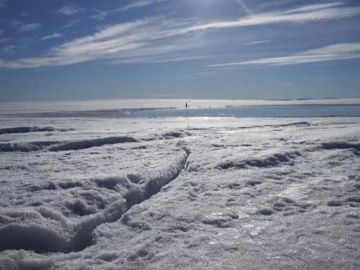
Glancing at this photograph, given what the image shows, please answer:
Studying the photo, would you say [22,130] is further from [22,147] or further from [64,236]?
[64,236]

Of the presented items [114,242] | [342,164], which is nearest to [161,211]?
[114,242]

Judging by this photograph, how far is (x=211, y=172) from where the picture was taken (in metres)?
10.7

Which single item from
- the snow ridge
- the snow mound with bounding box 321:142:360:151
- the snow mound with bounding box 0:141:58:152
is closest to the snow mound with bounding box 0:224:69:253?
the snow ridge

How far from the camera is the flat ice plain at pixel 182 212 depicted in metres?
5.29

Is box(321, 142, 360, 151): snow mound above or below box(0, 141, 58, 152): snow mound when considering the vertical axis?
below

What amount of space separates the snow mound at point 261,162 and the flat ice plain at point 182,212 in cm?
4

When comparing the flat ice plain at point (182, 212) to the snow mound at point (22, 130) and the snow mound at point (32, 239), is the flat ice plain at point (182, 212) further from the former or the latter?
the snow mound at point (22, 130)

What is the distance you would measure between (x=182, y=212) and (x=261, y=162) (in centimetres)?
535

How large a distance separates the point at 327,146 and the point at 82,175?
9.62m

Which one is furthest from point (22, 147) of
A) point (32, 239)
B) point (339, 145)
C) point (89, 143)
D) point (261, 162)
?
point (339, 145)

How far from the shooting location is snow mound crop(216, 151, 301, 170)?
453 inches

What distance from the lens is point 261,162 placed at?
1183cm

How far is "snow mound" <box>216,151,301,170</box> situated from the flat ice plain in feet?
0.12

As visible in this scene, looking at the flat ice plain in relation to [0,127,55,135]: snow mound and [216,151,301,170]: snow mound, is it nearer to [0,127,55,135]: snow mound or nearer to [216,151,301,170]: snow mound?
[216,151,301,170]: snow mound
